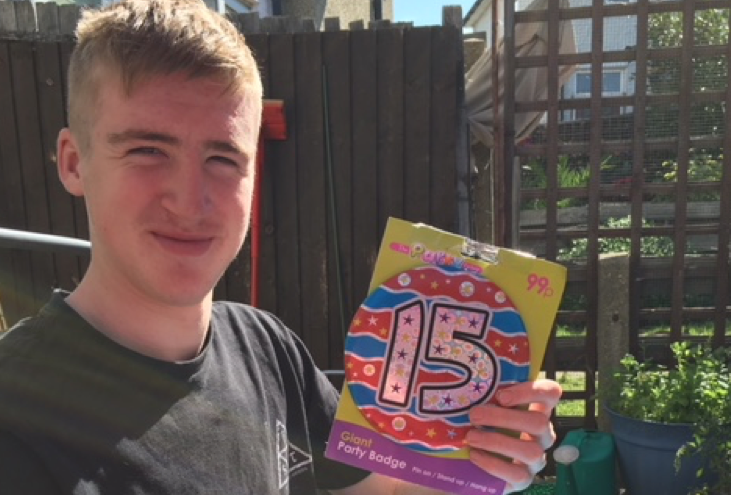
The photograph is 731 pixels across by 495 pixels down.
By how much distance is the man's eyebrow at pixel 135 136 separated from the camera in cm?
98

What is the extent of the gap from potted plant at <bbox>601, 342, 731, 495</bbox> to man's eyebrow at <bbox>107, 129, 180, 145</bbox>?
2.79 metres

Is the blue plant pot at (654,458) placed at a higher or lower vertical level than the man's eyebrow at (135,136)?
lower

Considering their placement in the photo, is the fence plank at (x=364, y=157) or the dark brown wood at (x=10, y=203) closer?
the fence plank at (x=364, y=157)

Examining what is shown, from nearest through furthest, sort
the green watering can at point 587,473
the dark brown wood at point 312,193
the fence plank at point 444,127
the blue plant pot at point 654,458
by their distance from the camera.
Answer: the blue plant pot at point 654,458
the green watering can at point 587,473
the fence plank at point 444,127
the dark brown wood at point 312,193

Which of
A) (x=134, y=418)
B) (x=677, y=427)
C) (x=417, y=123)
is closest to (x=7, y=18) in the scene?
(x=417, y=123)

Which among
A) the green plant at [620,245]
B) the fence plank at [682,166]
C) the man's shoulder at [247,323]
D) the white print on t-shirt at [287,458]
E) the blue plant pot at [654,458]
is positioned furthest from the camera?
the green plant at [620,245]

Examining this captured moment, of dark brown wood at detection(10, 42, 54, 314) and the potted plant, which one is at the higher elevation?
dark brown wood at detection(10, 42, 54, 314)

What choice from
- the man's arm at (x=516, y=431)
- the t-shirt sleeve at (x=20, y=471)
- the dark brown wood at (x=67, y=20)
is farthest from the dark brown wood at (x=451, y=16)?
the t-shirt sleeve at (x=20, y=471)

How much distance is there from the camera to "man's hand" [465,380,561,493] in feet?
3.44

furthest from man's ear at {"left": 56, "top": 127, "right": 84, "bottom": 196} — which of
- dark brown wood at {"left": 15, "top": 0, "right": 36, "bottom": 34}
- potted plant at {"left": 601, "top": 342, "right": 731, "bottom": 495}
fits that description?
dark brown wood at {"left": 15, "top": 0, "right": 36, "bottom": 34}

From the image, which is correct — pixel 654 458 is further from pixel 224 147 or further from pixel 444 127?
pixel 224 147

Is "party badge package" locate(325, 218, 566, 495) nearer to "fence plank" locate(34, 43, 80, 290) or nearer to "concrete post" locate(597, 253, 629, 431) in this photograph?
"concrete post" locate(597, 253, 629, 431)

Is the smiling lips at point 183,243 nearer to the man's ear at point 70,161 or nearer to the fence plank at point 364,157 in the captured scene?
the man's ear at point 70,161

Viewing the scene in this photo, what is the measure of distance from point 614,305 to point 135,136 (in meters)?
3.44
